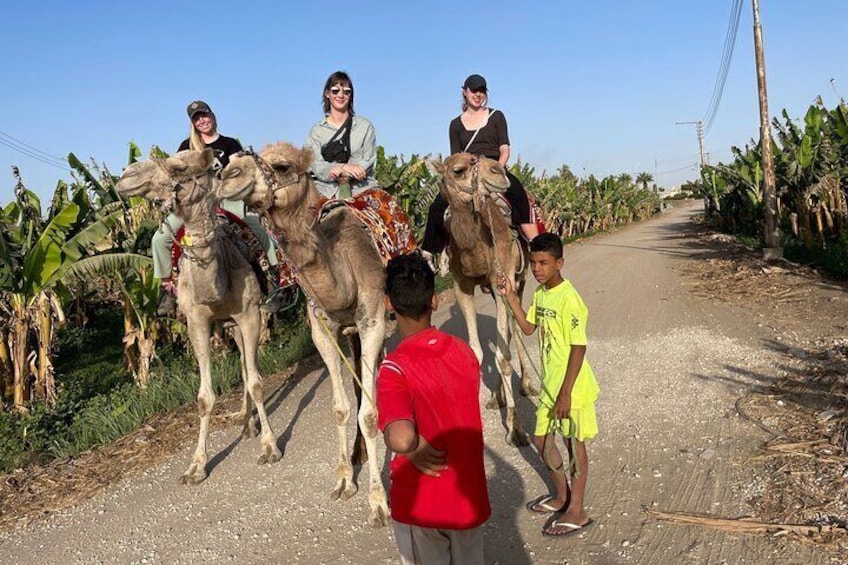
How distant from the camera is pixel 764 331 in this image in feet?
28.9

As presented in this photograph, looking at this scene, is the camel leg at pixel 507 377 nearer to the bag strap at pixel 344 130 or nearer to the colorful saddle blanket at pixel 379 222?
the colorful saddle blanket at pixel 379 222

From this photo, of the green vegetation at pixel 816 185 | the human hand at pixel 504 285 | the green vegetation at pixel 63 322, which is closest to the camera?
the human hand at pixel 504 285

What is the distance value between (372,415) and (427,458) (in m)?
2.38

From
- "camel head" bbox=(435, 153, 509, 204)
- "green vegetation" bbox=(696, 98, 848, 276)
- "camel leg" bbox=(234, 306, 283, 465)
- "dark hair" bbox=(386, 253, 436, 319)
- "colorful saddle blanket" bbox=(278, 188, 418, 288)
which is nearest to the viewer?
"dark hair" bbox=(386, 253, 436, 319)

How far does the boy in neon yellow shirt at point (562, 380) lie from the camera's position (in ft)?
13.3

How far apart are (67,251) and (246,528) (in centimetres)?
526

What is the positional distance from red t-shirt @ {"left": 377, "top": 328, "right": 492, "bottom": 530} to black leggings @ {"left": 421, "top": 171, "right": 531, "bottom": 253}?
3851 millimetres

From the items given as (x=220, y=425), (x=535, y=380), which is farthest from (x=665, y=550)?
(x=220, y=425)

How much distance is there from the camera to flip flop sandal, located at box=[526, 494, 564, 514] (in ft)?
14.6

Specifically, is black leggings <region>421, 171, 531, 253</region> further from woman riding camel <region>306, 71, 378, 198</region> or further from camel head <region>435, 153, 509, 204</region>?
camel head <region>435, 153, 509, 204</region>

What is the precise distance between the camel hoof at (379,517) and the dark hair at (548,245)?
2.17m

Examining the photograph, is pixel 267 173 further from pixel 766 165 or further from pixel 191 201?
pixel 766 165

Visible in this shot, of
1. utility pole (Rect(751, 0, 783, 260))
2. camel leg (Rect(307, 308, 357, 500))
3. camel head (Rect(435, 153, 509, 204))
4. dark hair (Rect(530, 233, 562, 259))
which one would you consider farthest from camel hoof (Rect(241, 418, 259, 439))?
utility pole (Rect(751, 0, 783, 260))

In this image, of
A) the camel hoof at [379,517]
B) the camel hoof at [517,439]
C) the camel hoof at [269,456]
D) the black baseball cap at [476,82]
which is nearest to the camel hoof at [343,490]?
the camel hoof at [379,517]
